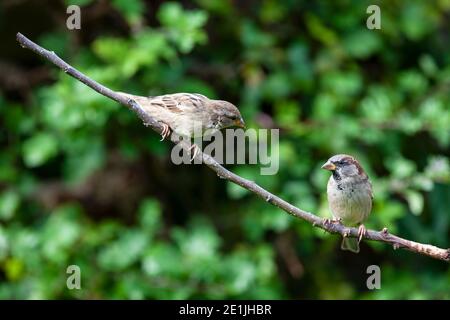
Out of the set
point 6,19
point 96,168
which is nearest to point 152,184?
point 96,168

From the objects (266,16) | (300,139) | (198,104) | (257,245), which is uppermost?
(266,16)

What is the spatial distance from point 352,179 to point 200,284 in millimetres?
1492

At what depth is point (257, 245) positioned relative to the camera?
17.0 feet

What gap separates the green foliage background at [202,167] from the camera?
469 centimetres

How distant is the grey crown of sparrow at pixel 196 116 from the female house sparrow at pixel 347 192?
585 millimetres

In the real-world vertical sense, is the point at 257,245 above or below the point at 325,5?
below

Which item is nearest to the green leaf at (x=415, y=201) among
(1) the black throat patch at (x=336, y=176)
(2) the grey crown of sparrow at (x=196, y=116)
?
(1) the black throat patch at (x=336, y=176)

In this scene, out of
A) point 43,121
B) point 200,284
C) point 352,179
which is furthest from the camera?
point 43,121

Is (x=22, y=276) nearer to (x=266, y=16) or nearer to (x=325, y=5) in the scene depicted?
(x=266, y=16)

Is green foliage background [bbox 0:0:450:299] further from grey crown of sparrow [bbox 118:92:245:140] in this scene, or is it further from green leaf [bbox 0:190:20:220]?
grey crown of sparrow [bbox 118:92:245:140]

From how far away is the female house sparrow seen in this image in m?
3.61

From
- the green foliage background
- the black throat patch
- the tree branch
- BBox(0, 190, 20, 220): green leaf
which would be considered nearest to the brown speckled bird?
the black throat patch

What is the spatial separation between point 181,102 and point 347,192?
95 centimetres

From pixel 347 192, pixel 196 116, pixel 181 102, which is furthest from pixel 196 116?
pixel 347 192
